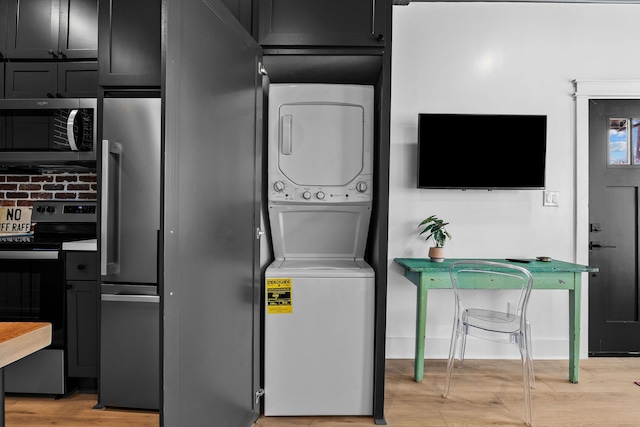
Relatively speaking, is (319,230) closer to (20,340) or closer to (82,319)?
(82,319)

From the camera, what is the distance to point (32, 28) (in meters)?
2.60

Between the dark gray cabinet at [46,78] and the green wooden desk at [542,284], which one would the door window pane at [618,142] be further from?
the dark gray cabinet at [46,78]

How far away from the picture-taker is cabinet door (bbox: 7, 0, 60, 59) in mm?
2592

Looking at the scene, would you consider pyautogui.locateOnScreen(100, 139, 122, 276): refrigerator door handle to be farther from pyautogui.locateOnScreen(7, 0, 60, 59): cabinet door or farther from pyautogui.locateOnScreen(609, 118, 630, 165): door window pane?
pyautogui.locateOnScreen(609, 118, 630, 165): door window pane

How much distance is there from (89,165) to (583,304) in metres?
3.95

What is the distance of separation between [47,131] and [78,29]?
2.34 feet

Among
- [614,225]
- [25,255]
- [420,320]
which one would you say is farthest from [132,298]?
[614,225]

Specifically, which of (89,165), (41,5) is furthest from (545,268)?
(41,5)

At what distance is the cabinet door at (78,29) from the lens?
2576 mm

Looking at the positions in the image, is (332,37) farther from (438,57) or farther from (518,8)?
(518,8)

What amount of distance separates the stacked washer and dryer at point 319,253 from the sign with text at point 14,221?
2.01 m

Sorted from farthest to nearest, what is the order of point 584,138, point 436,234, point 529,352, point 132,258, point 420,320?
A: point 584,138 → point 436,234 → point 420,320 → point 529,352 → point 132,258

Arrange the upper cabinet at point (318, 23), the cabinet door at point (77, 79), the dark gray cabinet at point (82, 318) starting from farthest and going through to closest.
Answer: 1. the cabinet door at point (77, 79)
2. the dark gray cabinet at point (82, 318)
3. the upper cabinet at point (318, 23)

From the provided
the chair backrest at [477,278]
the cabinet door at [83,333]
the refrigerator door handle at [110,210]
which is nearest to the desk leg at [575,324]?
the chair backrest at [477,278]
